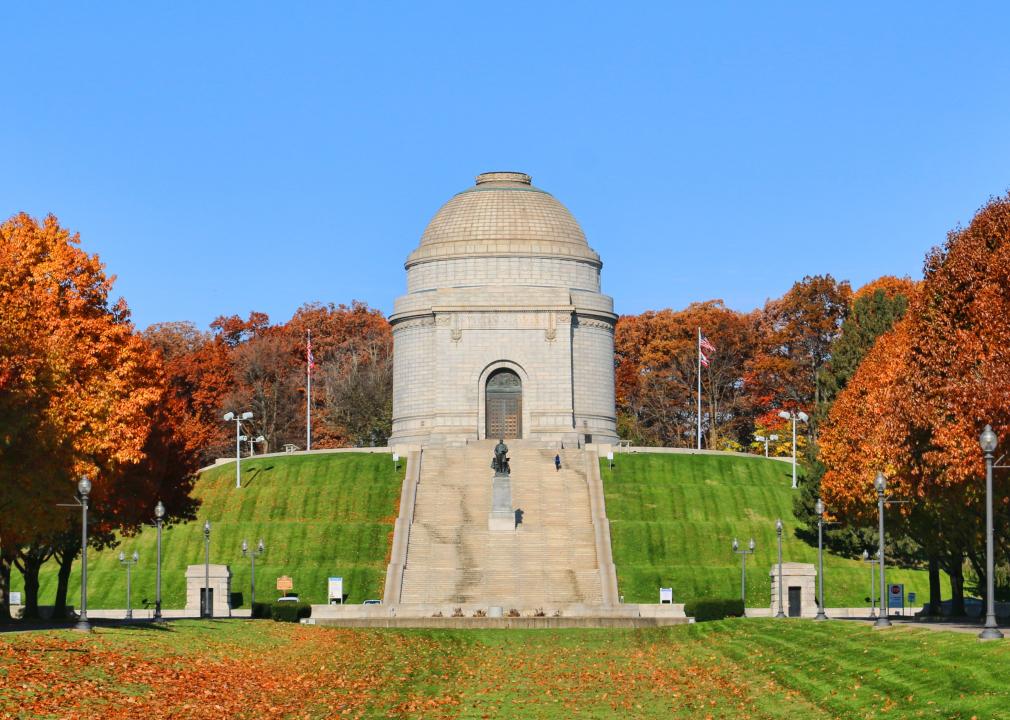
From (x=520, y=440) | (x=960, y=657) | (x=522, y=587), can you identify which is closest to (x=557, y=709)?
(x=960, y=657)

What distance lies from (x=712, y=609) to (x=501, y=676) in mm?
21152

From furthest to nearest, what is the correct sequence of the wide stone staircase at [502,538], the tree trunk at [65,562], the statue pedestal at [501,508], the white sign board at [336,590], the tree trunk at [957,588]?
the statue pedestal at [501,508] → the white sign board at [336,590] → the wide stone staircase at [502,538] → the tree trunk at [957,588] → the tree trunk at [65,562]

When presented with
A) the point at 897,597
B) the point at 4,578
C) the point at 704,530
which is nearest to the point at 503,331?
the point at 704,530

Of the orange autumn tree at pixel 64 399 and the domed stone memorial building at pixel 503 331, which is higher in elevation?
the domed stone memorial building at pixel 503 331

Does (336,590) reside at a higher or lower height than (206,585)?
lower

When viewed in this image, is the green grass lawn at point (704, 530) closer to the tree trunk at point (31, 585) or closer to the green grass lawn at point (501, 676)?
the green grass lawn at point (501, 676)

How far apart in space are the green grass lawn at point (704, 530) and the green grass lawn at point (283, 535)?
10827 mm

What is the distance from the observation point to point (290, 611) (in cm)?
5694

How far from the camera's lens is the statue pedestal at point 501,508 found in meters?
72.6

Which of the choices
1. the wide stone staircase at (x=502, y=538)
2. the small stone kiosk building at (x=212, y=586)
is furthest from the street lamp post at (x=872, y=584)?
the small stone kiosk building at (x=212, y=586)

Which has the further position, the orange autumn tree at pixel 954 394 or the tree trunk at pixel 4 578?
the tree trunk at pixel 4 578

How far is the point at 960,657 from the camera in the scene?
1179 inches

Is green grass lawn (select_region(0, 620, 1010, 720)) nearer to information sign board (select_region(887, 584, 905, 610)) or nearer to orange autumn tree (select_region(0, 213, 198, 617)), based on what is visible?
orange autumn tree (select_region(0, 213, 198, 617))

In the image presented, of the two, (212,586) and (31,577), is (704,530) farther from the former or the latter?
(31,577)
